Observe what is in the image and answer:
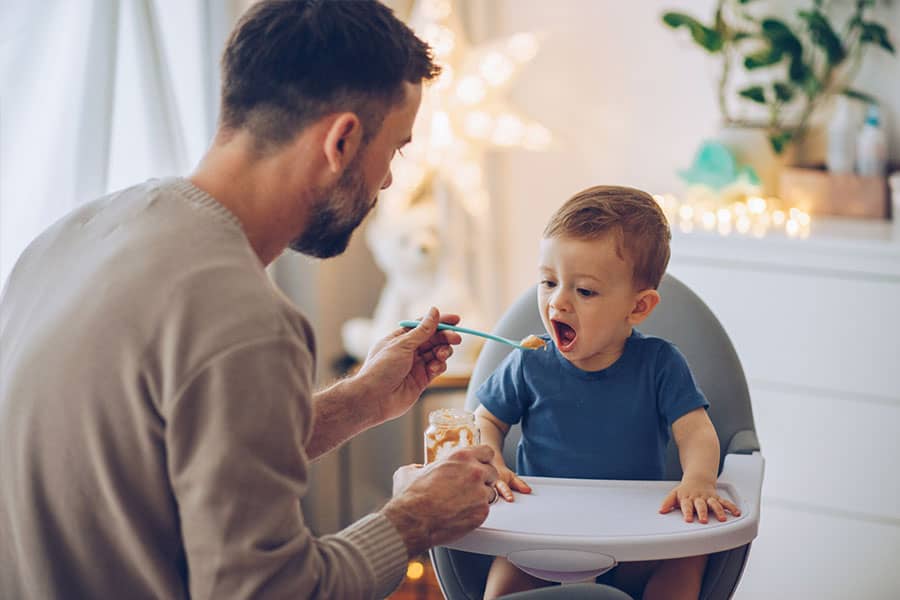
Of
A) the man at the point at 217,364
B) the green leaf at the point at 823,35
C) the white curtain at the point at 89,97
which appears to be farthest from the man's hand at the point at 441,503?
the green leaf at the point at 823,35

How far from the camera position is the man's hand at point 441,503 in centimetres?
127

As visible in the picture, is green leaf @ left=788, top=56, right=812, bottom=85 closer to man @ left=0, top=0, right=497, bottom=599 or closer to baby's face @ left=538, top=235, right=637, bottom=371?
baby's face @ left=538, top=235, right=637, bottom=371

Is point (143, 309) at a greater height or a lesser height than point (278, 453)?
greater

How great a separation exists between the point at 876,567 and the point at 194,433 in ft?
6.03

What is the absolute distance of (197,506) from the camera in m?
1.08

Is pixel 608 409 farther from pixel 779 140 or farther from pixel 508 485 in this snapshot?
pixel 779 140

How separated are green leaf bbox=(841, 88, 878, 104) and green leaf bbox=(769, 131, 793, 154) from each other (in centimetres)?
17

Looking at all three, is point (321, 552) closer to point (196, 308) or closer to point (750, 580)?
point (196, 308)

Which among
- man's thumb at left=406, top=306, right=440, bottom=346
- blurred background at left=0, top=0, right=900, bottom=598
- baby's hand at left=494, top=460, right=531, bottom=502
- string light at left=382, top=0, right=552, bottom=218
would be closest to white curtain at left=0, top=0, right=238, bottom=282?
blurred background at left=0, top=0, right=900, bottom=598

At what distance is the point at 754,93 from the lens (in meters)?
2.75

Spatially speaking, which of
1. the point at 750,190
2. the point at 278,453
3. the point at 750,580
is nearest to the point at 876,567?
the point at 750,580

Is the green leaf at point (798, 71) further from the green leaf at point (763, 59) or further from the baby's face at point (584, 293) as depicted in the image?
the baby's face at point (584, 293)

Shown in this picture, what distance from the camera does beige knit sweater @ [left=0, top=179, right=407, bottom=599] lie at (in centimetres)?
109

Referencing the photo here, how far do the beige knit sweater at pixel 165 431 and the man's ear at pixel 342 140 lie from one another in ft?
0.47
